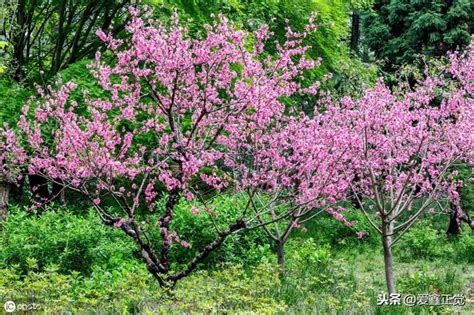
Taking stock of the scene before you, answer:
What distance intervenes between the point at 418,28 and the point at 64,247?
13809 mm

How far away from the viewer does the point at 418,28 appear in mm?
17750

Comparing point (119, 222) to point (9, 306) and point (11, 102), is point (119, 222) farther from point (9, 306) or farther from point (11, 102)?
point (11, 102)

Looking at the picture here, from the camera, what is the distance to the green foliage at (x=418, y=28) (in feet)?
57.7

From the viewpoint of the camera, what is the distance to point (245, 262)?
981 cm

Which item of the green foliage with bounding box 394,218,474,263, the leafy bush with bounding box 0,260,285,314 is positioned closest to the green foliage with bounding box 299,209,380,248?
the green foliage with bounding box 394,218,474,263

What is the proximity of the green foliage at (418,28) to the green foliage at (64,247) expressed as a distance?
1197cm

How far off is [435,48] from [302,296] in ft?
44.9

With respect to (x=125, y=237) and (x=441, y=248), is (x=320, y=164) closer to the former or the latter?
(x=125, y=237)

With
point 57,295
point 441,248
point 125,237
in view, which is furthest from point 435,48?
point 57,295

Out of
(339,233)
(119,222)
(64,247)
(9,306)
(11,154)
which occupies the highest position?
(11,154)

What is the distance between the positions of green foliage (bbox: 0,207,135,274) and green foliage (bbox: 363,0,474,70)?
12.0 metres

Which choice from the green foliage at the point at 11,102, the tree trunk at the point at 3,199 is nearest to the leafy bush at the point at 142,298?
the tree trunk at the point at 3,199

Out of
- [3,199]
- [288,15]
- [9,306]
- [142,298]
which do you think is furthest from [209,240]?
[288,15]

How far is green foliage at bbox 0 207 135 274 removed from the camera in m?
8.39
